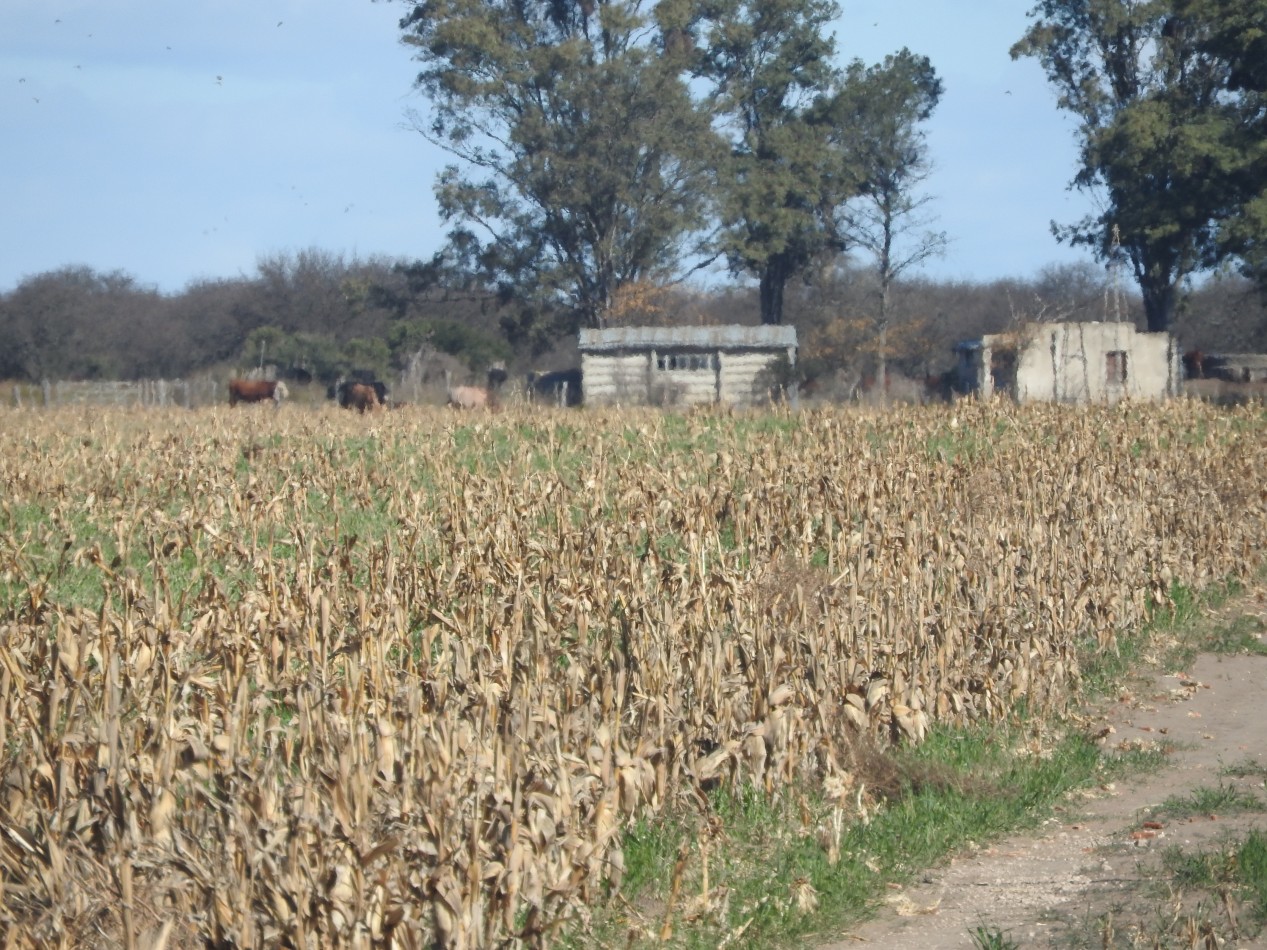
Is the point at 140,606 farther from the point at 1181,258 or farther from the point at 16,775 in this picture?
the point at 1181,258

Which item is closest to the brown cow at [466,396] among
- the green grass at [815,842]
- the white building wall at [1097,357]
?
the white building wall at [1097,357]

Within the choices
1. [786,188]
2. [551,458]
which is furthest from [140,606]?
[786,188]

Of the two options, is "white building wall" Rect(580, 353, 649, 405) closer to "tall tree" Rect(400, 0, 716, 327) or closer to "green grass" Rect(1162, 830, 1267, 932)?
"tall tree" Rect(400, 0, 716, 327)

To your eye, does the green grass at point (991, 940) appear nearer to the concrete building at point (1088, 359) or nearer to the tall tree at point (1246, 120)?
the tall tree at point (1246, 120)

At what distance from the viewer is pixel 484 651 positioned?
19.1 ft

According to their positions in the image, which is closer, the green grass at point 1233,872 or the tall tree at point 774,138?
the green grass at point 1233,872

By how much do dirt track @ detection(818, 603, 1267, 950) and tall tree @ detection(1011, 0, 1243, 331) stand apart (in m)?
29.9

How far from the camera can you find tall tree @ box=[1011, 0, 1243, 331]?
36.1 m

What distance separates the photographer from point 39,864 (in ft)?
13.7

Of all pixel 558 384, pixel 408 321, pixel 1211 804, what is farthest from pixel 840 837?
pixel 408 321

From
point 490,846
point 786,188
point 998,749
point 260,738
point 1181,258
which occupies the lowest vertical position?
point 998,749

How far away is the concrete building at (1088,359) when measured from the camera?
126ft

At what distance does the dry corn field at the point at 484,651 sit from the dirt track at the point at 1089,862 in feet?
2.21

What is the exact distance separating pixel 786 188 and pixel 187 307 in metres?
31.7
